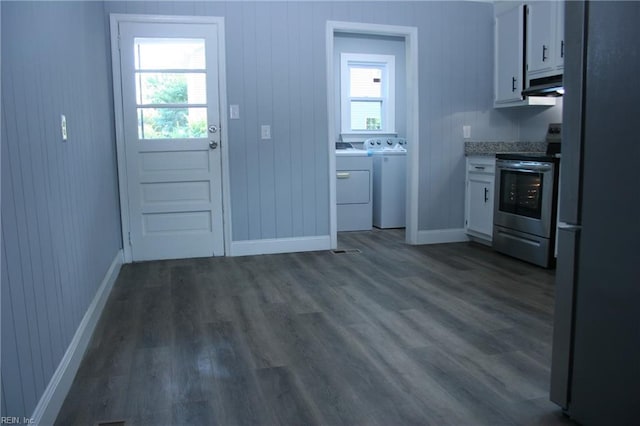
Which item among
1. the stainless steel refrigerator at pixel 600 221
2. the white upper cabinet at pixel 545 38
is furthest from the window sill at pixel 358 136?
the stainless steel refrigerator at pixel 600 221

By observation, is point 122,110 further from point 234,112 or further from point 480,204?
point 480,204

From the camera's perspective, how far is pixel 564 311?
1621mm

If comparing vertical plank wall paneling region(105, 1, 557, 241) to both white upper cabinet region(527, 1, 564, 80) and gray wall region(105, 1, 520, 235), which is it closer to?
gray wall region(105, 1, 520, 235)

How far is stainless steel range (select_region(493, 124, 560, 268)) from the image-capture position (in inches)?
143

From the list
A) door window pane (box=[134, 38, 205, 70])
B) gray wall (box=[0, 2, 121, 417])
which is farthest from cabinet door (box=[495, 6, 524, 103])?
gray wall (box=[0, 2, 121, 417])

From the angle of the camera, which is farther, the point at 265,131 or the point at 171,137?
the point at 265,131

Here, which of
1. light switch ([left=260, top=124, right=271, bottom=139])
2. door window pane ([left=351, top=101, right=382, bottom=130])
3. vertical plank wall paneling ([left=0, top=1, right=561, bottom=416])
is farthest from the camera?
door window pane ([left=351, top=101, right=382, bottom=130])

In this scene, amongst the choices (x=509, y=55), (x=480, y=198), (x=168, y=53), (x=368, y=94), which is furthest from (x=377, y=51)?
(x=168, y=53)

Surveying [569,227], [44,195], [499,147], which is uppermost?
[499,147]

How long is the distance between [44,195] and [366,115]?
516cm

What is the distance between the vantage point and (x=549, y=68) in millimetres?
3947

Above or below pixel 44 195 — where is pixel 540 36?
above

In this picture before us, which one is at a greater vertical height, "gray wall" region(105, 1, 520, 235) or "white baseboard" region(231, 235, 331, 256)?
"gray wall" region(105, 1, 520, 235)

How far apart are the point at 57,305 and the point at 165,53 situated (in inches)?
108
